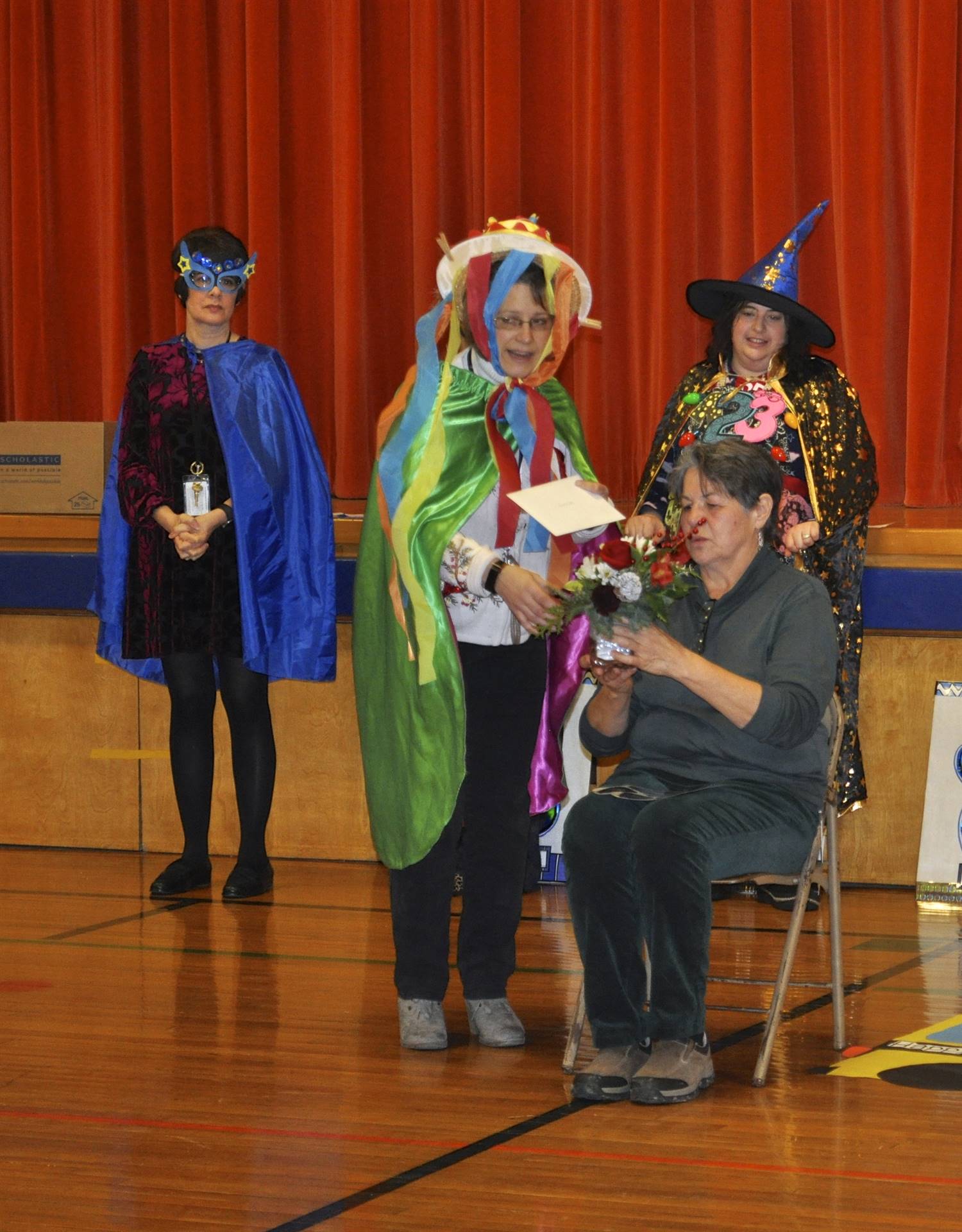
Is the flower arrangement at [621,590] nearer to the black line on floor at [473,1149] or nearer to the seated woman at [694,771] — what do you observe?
the seated woman at [694,771]

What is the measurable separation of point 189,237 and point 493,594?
197cm

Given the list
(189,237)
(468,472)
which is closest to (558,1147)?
(468,472)

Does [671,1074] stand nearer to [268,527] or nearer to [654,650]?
[654,650]

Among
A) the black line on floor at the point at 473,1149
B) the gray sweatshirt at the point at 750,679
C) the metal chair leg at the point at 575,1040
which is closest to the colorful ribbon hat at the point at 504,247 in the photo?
the gray sweatshirt at the point at 750,679

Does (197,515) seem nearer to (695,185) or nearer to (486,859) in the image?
(486,859)

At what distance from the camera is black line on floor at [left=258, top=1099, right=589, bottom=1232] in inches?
100

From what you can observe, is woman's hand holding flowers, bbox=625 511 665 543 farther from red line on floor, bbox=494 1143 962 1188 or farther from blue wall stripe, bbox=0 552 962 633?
blue wall stripe, bbox=0 552 962 633

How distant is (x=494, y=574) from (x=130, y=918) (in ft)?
6.46

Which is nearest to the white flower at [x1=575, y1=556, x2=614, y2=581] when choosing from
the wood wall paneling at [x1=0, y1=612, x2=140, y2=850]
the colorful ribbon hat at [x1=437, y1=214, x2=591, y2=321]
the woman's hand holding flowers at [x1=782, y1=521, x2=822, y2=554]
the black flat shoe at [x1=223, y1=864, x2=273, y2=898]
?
the colorful ribbon hat at [x1=437, y1=214, x2=591, y2=321]

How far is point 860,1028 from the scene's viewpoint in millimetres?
3631

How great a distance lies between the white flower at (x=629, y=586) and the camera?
3.04 m

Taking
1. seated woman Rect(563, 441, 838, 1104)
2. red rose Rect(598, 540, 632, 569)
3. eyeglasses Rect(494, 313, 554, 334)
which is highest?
eyeglasses Rect(494, 313, 554, 334)

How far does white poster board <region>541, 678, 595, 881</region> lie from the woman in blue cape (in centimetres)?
72

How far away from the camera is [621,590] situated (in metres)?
3.04
